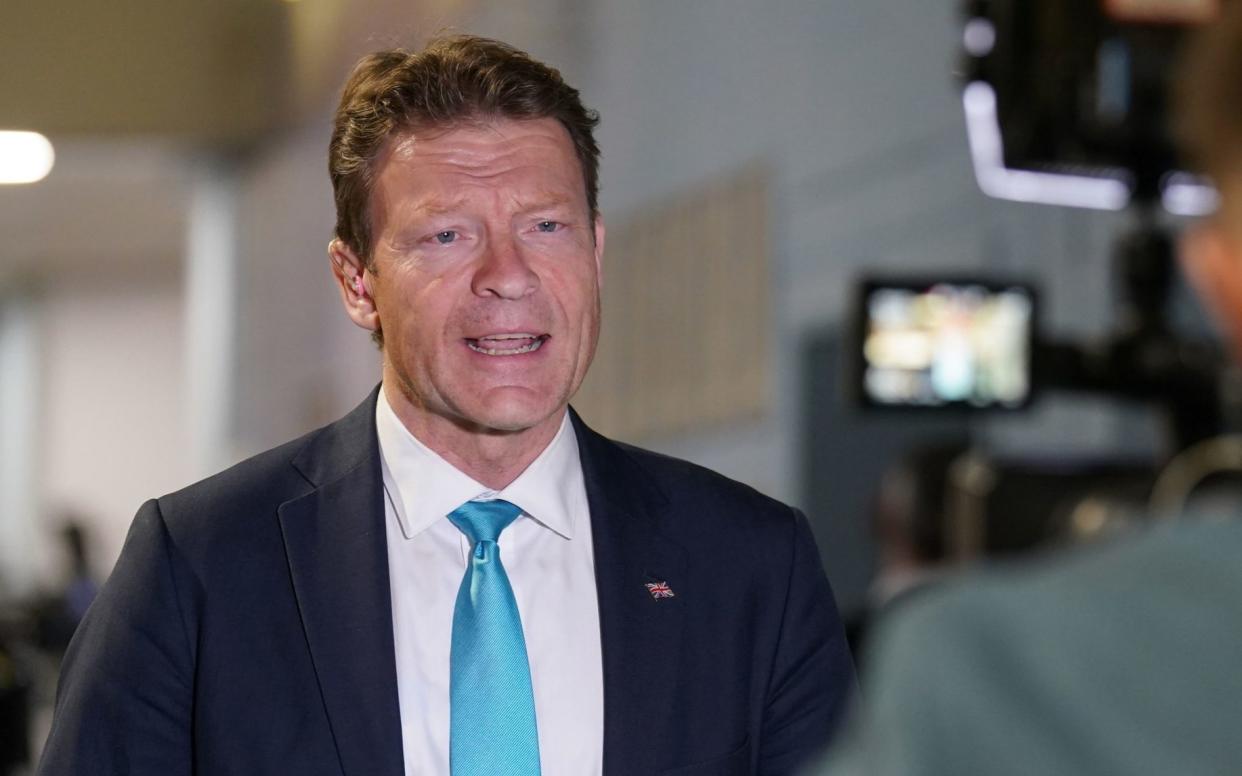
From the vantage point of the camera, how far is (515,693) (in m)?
1.76

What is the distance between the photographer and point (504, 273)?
1859 millimetres

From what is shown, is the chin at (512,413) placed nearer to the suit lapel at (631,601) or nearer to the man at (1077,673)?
the suit lapel at (631,601)

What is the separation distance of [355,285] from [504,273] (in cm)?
29

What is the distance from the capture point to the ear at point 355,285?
2061 millimetres

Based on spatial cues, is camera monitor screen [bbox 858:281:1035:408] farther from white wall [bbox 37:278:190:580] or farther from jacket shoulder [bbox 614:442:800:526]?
white wall [bbox 37:278:190:580]

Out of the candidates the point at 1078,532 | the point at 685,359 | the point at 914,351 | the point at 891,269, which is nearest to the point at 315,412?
the point at 685,359

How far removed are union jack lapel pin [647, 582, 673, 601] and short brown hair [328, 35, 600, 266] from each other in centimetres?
41

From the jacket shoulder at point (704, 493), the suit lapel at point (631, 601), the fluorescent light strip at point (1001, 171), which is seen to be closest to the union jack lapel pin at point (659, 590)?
the suit lapel at point (631, 601)

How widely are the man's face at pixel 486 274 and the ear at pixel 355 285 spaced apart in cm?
9

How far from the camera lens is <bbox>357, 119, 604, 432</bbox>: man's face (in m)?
1.87

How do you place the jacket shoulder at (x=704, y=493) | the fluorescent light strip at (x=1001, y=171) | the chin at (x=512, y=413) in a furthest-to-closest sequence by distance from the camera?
the fluorescent light strip at (x=1001, y=171)
the jacket shoulder at (x=704, y=493)
the chin at (x=512, y=413)

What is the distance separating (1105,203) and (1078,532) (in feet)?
3.74

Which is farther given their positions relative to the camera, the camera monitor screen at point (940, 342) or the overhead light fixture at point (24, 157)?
the overhead light fixture at point (24, 157)

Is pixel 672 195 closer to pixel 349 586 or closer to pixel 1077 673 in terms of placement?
pixel 349 586
